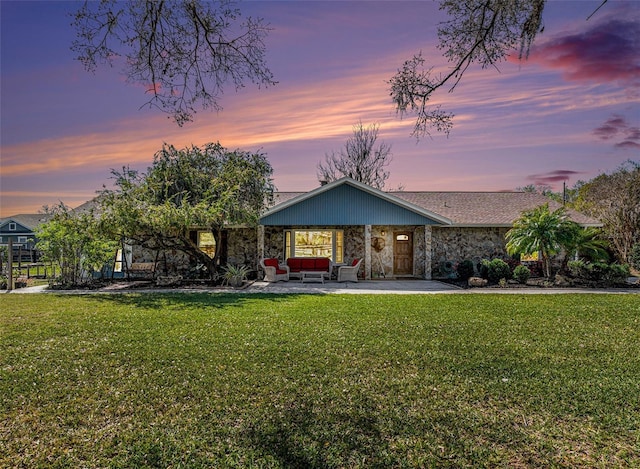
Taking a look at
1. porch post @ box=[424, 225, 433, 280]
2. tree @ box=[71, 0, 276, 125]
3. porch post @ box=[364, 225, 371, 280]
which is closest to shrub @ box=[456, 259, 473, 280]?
porch post @ box=[424, 225, 433, 280]

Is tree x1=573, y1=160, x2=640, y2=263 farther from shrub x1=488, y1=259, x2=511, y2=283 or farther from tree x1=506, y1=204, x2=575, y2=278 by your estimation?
shrub x1=488, y1=259, x2=511, y2=283

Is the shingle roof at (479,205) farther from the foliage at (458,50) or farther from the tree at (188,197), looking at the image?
the foliage at (458,50)

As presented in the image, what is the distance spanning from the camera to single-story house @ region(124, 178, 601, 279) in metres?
17.4

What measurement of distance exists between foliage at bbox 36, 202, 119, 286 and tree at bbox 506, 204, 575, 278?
16081 millimetres

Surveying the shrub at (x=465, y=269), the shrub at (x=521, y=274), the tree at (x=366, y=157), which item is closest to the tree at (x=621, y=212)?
the shrub at (x=521, y=274)

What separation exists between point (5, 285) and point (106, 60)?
1453cm

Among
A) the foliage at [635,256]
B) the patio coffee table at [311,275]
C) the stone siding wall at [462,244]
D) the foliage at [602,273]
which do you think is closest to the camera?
the foliage at [602,273]

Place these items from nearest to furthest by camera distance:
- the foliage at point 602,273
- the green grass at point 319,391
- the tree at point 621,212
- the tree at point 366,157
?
the green grass at point 319,391 < the foliage at point 602,273 < the tree at point 621,212 < the tree at point 366,157

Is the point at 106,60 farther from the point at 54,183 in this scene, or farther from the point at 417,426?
the point at 54,183

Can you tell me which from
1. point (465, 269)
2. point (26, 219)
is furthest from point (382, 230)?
point (26, 219)

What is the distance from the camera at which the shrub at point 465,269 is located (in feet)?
55.1

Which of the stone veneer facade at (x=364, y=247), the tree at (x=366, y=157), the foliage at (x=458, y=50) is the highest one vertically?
the tree at (x=366, y=157)

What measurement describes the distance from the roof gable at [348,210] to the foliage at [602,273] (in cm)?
550

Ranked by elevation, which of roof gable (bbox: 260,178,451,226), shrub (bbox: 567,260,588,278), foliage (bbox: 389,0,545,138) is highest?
foliage (bbox: 389,0,545,138)
